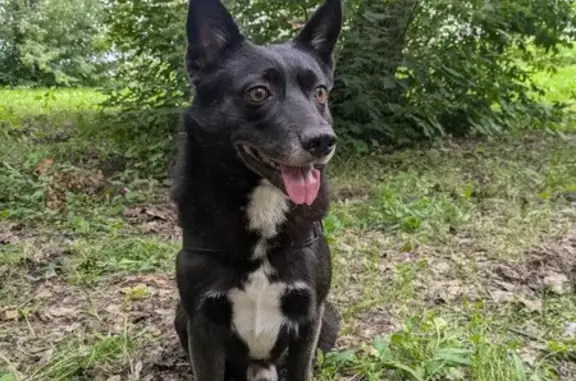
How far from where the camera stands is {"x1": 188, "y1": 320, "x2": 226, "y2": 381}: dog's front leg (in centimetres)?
247

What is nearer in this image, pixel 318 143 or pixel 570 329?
pixel 318 143

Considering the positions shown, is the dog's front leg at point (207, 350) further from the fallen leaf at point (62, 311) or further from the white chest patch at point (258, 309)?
the fallen leaf at point (62, 311)

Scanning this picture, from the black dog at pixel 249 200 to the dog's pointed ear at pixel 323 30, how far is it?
0.11 meters

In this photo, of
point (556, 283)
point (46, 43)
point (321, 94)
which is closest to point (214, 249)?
point (321, 94)

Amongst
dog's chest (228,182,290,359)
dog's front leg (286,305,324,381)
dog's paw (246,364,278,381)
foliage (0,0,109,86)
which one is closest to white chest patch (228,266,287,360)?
dog's chest (228,182,290,359)

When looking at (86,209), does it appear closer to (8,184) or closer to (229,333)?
(8,184)

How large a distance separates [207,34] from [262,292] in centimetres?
100

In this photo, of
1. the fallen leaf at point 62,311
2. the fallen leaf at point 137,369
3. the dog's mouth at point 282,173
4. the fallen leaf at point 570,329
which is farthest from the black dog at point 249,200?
→ the fallen leaf at point 570,329

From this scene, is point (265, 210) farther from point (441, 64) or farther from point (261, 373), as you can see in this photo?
point (441, 64)

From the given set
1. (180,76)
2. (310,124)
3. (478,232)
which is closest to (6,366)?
(310,124)

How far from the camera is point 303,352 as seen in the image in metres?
2.58

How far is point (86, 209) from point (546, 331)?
132 inches

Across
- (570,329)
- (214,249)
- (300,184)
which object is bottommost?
(570,329)

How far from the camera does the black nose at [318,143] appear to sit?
2279 millimetres
